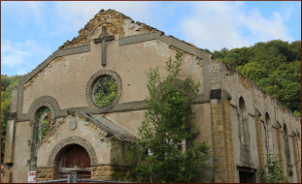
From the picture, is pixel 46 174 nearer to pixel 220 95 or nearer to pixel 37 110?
pixel 37 110

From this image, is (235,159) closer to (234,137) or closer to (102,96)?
(234,137)

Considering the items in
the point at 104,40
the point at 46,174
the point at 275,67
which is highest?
the point at 275,67

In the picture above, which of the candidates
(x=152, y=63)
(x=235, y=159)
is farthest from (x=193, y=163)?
(x=152, y=63)

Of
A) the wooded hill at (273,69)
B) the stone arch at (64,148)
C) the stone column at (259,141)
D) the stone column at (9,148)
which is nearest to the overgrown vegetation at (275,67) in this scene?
the wooded hill at (273,69)

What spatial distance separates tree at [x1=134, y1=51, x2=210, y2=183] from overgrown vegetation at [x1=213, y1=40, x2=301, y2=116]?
36758mm

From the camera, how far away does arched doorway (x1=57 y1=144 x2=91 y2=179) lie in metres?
A: 14.3

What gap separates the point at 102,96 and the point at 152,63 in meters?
3.17

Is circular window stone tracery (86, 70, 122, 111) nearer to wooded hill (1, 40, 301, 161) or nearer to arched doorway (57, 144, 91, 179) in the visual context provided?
arched doorway (57, 144, 91, 179)

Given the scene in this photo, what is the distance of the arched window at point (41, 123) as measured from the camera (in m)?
18.0

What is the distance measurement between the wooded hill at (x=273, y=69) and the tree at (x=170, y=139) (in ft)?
103

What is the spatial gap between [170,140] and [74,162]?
13.0 feet

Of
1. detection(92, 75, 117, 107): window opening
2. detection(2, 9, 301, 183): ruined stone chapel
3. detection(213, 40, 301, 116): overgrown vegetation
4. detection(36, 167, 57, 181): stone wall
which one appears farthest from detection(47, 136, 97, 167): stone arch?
detection(213, 40, 301, 116): overgrown vegetation

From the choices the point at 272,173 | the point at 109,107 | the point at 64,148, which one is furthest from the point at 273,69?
the point at 64,148

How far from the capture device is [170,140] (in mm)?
13867
